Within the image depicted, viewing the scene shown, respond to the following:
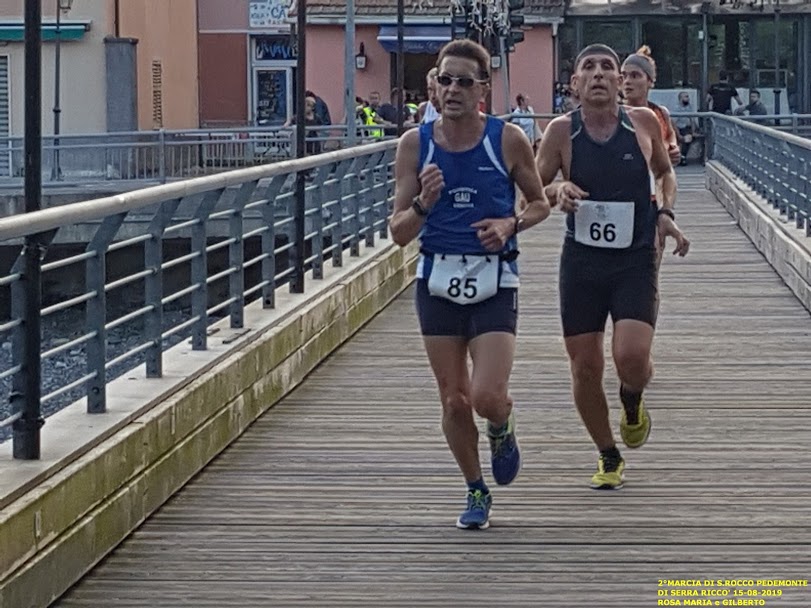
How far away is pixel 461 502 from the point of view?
343 inches

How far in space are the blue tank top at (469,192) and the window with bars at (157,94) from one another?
40.5m

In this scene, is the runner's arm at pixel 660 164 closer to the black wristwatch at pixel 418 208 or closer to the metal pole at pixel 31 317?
the black wristwatch at pixel 418 208

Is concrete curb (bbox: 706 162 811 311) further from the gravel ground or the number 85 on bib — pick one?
the number 85 on bib

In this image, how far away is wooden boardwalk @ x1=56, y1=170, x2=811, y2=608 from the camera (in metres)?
7.23

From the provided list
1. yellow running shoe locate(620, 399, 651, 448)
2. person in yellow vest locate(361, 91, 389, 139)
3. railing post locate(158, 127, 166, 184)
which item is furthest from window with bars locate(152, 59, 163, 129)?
yellow running shoe locate(620, 399, 651, 448)

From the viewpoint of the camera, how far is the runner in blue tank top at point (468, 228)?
25.7 feet

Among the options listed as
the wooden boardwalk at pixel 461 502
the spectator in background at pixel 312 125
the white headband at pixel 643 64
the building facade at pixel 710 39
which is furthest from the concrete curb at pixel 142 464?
the building facade at pixel 710 39

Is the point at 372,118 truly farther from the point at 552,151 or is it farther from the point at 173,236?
the point at 552,151

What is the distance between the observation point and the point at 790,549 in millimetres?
7730

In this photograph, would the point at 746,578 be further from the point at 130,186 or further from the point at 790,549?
the point at 130,186

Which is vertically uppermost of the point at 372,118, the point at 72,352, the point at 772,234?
the point at 372,118

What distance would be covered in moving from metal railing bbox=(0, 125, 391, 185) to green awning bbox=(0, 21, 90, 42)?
331 inches

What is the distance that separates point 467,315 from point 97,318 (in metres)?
1.38

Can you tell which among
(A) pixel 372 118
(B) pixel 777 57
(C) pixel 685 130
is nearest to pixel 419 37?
(B) pixel 777 57
